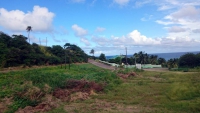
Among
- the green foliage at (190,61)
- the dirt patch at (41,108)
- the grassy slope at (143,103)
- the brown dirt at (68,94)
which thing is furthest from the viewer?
the green foliage at (190,61)

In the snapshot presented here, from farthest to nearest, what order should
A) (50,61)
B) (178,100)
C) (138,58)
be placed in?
(138,58) → (50,61) → (178,100)

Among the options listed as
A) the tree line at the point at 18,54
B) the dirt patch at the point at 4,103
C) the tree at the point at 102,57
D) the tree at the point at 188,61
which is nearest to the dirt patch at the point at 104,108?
the dirt patch at the point at 4,103

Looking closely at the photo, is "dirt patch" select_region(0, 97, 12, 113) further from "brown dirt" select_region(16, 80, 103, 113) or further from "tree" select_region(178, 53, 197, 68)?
"tree" select_region(178, 53, 197, 68)

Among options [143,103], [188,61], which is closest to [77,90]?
[143,103]

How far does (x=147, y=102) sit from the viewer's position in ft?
39.4

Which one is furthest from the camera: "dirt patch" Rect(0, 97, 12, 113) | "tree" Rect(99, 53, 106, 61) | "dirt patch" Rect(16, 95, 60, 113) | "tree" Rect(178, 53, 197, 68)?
"tree" Rect(99, 53, 106, 61)

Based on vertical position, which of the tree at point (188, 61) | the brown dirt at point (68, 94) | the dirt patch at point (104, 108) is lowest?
the dirt patch at point (104, 108)

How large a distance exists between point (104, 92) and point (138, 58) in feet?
132

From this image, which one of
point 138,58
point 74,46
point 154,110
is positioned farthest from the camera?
point 74,46

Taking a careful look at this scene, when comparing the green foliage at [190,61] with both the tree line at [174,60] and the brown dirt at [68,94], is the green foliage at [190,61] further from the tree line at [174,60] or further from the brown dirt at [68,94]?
the brown dirt at [68,94]

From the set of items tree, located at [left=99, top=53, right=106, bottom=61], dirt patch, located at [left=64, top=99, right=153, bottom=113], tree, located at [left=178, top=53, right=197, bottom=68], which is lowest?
dirt patch, located at [left=64, top=99, right=153, bottom=113]

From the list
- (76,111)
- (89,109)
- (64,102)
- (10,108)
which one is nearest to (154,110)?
(89,109)

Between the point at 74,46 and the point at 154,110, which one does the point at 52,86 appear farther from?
the point at 74,46

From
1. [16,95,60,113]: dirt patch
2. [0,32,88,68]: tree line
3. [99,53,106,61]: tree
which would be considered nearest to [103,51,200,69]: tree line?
[99,53,106,61]: tree
